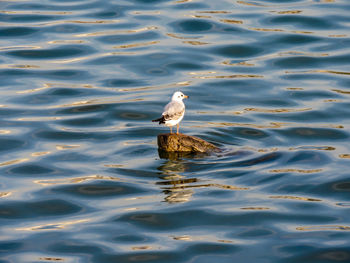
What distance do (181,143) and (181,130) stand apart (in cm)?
215

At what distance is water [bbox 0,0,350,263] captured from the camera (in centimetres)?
1166

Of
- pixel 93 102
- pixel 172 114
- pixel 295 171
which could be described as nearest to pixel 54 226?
pixel 172 114

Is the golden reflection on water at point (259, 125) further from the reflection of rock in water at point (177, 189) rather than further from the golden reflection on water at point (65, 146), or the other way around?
the reflection of rock in water at point (177, 189)

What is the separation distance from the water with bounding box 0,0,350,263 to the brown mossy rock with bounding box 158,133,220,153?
265 mm

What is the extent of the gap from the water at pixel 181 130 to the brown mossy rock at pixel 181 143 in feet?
0.87

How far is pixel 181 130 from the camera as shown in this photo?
16.6 m

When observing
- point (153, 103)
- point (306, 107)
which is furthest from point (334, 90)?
point (153, 103)

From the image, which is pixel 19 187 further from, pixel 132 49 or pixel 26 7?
pixel 26 7

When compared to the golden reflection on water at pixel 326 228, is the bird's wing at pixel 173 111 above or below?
above

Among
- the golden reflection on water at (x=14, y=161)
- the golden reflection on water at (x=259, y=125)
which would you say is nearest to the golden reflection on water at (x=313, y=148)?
the golden reflection on water at (x=259, y=125)

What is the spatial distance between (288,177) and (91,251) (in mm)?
4567

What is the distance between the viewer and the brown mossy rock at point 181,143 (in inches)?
566

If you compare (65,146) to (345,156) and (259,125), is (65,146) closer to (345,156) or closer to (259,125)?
(259,125)

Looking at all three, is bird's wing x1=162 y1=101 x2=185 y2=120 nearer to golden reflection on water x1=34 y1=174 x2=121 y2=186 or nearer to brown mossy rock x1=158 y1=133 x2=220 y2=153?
brown mossy rock x1=158 y1=133 x2=220 y2=153
